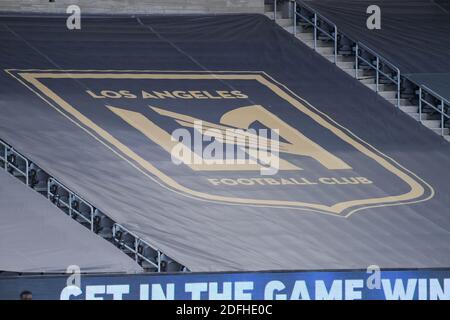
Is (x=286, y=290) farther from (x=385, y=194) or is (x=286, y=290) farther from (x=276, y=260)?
(x=385, y=194)

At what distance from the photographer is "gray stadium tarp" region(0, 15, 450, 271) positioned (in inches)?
645

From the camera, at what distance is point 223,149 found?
18.4 meters

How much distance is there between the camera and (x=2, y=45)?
65.4 ft

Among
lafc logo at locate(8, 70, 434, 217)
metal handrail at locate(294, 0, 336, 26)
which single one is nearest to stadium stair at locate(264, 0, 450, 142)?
metal handrail at locate(294, 0, 336, 26)

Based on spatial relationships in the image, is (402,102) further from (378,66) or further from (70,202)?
(70,202)

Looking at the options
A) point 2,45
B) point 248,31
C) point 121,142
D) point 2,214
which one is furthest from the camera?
point 248,31

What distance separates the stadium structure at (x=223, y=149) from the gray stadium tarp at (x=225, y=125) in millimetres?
33

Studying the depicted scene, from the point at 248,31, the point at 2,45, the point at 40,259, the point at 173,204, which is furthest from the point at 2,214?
the point at 248,31

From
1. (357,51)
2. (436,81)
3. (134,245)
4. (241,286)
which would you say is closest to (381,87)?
(357,51)

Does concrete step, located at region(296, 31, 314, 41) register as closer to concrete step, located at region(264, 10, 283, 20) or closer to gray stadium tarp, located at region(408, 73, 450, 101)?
concrete step, located at region(264, 10, 283, 20)

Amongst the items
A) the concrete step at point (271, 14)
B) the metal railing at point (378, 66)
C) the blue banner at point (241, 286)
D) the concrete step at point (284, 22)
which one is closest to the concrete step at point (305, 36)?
the concrete step at point (284, 22)

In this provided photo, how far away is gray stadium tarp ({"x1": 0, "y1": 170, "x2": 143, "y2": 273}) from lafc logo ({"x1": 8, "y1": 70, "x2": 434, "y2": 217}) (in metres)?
2.07
